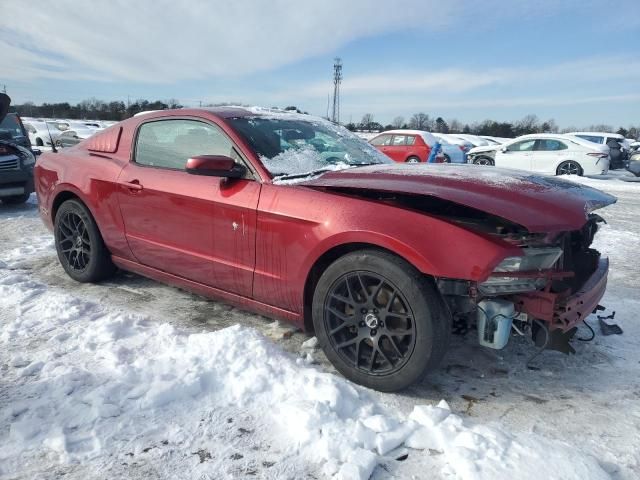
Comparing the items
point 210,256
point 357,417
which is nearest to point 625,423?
point 357,417

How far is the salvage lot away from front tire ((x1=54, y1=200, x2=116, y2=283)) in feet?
1.46

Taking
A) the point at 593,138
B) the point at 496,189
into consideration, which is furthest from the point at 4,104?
the point at 593,138

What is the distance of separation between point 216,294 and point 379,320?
1266mm

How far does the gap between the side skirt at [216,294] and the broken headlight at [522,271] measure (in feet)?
3.64

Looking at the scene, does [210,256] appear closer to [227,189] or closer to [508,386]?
[227,189]

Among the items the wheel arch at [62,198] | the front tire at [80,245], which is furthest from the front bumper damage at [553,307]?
the wheel arch at [62,198]

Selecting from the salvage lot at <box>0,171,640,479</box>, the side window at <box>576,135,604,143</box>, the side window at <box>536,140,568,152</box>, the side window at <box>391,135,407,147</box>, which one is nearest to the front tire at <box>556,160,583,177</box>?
the side window at <box>536,140,568,152</box>

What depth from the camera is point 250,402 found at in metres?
2.42

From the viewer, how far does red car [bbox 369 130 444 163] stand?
51.6 feet

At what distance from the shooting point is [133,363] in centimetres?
271

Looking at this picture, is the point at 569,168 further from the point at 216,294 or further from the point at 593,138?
the point at 216,294

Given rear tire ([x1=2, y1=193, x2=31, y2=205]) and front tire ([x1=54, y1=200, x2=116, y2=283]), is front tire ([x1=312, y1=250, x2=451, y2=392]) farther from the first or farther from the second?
rear tire ([x1=2, y1=193, x2=31, y2=205])

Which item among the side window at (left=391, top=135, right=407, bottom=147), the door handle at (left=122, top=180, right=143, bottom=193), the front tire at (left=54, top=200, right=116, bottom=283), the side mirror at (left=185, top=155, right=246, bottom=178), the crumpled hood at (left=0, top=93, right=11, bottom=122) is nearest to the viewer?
the crumpled hood at (left=0, top=93, right=11, bottom=122)

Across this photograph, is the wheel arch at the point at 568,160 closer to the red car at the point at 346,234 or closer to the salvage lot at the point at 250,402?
the salvage lot at the point at 250,402
